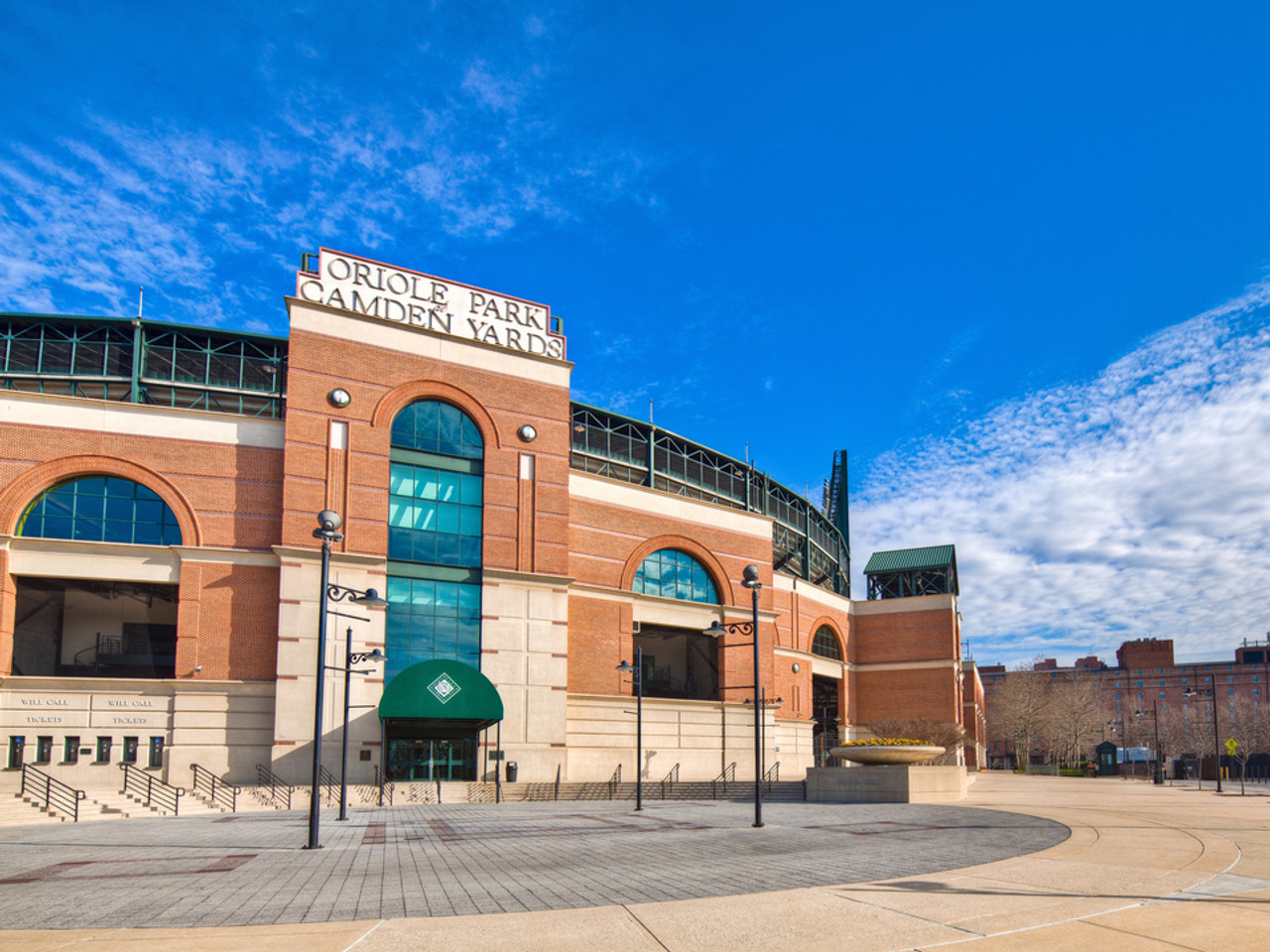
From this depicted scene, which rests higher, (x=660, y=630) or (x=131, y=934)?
(x=660, y=630)

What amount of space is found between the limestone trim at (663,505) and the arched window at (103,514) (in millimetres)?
17711

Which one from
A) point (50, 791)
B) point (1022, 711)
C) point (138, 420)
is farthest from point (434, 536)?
point (1022, 711)

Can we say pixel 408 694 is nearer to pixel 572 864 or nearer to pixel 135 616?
pixel 135 616

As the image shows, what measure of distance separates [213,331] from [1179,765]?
74.2 m

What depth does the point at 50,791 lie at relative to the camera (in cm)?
2927

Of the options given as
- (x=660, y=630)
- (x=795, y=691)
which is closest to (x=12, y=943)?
(x=660, y=630)

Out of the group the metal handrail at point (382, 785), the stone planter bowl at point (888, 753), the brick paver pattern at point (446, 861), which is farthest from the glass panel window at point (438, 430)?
the stone planter bowl at point (888, 753)

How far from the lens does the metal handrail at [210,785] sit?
31359mm

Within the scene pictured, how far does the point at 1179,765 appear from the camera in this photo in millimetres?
70812

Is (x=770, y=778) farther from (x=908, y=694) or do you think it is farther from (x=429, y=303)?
(x=429, y=303)

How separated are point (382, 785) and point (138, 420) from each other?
16723 millimetres

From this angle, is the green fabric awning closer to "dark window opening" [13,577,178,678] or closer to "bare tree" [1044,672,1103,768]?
"dark window opening" [13,577,178,678]

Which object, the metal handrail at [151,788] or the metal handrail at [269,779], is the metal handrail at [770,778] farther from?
the metal handrail at [151,788]

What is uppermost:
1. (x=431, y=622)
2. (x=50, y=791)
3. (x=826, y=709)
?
(x=431, y=622)
